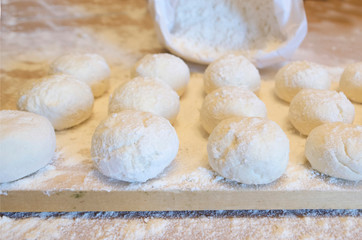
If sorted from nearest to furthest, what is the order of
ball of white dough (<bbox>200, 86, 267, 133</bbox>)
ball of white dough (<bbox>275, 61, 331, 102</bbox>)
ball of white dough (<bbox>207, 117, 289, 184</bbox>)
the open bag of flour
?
ball of white dough (<bbox>207, 117, 289, 184</bbox>) → ball of white dough (<bbox>200, 86, 267, 133</bbox>) → ball of white dough (<bbox>275, 61, 331, 102</bbox>) → the open bag of flour

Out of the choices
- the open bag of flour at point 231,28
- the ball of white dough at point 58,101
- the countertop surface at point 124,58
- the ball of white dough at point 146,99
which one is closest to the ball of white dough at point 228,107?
the ball of white dough at point 146,99

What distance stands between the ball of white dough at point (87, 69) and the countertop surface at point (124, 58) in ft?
0.74

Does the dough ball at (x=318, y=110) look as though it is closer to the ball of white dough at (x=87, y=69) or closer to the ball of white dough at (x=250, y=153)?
the ball of white dough at (x=250, y=153)

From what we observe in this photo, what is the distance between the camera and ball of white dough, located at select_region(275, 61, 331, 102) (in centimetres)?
160

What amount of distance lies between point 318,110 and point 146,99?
0.67 meters

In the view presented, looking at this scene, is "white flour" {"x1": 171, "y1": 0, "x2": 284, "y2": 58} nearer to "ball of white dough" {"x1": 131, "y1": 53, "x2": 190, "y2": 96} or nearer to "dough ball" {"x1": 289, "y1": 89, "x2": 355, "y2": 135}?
"ball of white dough" {"x1": 131, "y1": 53, "x2": 190, "y2": 96}

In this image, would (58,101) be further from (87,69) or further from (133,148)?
(133,148)

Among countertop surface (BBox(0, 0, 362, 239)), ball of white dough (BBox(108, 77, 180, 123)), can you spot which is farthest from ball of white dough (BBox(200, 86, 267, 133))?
countertop surface (BBox(0, 0, 362, 239))

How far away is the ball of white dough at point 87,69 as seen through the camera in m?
1.66

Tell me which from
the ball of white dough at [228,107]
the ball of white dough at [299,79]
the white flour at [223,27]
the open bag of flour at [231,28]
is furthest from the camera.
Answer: the white flour at [223,27]

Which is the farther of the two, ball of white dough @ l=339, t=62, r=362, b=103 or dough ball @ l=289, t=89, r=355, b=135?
ball of white dough @ l=339, t=62, r=362, b=103

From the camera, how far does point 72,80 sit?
1494mm

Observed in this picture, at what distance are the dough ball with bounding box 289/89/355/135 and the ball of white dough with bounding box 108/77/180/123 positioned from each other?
50 cm

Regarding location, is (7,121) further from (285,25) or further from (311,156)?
(285,25)
